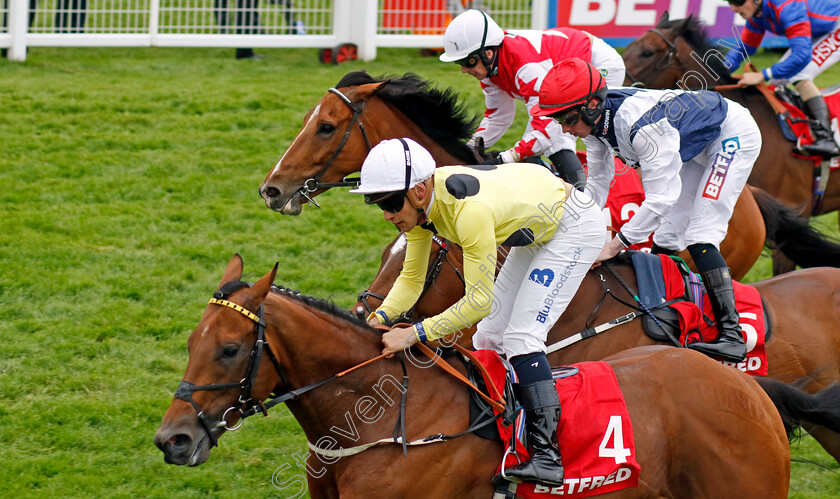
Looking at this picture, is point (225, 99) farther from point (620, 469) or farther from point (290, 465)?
point (620, 469)

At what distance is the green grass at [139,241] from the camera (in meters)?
5.23

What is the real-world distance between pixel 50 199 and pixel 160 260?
1490 mm

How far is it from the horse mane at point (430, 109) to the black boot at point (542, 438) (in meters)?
1.91

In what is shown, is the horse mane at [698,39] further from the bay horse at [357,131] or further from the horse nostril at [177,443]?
the horse nostril at [177,443]

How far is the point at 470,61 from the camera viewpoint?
5285mm

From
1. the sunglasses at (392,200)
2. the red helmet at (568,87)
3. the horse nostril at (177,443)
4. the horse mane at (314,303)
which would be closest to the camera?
the horse nostril at (177,443)

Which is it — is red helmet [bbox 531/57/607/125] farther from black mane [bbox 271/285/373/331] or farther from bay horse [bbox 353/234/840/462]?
black mane [bbox 271/285/373/331]

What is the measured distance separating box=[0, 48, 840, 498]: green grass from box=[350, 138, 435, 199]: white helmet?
6.86ft

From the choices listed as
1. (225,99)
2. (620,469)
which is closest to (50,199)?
(225,99)

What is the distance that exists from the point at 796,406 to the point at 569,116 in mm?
1578

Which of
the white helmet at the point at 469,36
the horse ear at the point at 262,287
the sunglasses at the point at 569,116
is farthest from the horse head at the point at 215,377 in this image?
the white helmet at the point at 469,36

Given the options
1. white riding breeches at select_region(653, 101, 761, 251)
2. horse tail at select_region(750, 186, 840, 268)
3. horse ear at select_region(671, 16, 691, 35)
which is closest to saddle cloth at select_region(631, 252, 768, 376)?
white riding breeches at select_region(653, 101, 761, 251)

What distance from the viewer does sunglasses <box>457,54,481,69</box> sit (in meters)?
5.24

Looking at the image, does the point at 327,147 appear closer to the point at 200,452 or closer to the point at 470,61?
the point at 470,61
